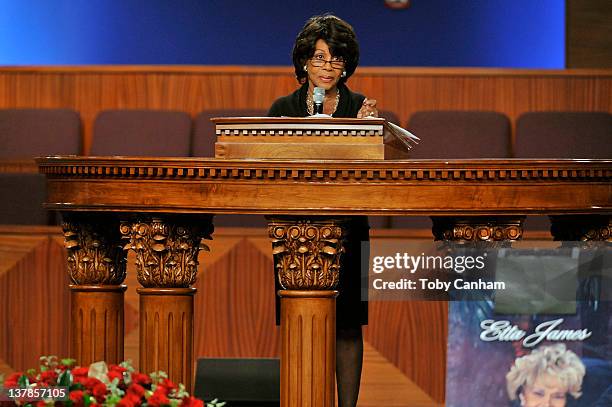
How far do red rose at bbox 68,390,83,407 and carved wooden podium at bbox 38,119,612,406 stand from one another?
39 centimetres

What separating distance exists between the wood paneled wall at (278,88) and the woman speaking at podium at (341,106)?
1.08 m


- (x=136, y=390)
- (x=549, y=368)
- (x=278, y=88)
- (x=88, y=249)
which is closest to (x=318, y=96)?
(x=88, y=249)

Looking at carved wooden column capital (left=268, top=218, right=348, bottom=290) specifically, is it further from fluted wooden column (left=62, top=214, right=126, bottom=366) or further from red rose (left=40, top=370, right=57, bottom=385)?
red rose (left=40, top=370, right=57, bottom=385)

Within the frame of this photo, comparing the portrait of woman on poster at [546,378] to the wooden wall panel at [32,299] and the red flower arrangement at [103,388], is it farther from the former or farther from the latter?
the wooden wall panel at [32,299]

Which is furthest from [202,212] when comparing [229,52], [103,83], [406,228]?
[229,52]

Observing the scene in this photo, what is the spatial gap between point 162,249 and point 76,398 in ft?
1.34

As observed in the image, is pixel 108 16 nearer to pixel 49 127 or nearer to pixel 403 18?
pixel 49 127

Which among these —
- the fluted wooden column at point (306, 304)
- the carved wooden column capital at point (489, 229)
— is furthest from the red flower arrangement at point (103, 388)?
the carved wooden column capital at point (489, 229)

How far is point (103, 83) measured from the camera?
271 cm

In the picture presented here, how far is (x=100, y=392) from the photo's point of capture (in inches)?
37.5

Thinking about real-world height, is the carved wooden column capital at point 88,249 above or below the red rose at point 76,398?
above

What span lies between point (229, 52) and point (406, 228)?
93cm

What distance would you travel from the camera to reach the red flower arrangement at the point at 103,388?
3.06 ft

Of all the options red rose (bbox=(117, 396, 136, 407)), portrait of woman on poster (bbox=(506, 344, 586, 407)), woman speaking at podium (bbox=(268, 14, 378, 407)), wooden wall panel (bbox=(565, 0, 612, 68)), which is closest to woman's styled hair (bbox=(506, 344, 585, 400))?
portrait of woman on poster (bbox=(506, 344, 586, 407))
